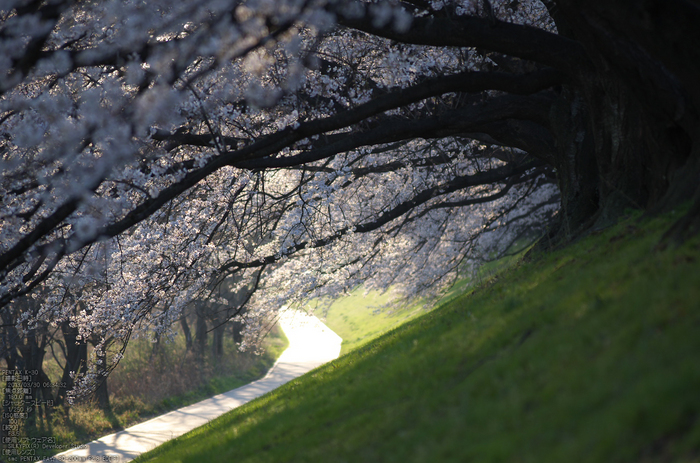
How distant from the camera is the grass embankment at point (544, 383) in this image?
3082 mm

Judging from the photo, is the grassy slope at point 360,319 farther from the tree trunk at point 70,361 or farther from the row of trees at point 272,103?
the row of trees at point 272,103

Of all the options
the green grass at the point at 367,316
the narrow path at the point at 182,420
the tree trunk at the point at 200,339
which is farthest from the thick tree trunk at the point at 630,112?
the tree trunk at the point at 200,339

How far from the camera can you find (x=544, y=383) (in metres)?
3.92

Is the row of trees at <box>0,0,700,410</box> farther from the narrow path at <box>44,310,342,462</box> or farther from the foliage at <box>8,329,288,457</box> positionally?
the foliage at <box>8,329,288,457</box>

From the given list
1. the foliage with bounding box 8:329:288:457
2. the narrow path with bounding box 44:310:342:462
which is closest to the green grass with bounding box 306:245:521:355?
the narrow path with bounding box 44:310:342:462

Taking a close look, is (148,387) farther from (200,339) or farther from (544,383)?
(544,383)

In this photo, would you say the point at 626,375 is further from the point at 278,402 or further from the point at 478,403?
the point at 278,402

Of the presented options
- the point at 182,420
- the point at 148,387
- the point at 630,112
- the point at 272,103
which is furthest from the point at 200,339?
the point at 630,112

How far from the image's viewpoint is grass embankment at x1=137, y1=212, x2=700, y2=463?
3.08 meters

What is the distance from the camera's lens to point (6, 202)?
734 cm

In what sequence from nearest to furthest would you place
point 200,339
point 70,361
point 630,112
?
point 630,112
point 70,361
point 200,339

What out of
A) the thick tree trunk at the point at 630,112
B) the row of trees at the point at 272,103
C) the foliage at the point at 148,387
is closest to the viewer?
the thick tree trunk at the point at 630,112

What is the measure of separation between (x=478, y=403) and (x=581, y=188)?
19.8ft

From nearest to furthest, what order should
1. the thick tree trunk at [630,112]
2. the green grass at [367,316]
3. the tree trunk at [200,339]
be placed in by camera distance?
the thick tree trunk at [630,112] → the tree trunk at [200,339] → the green grass at [367,316]
